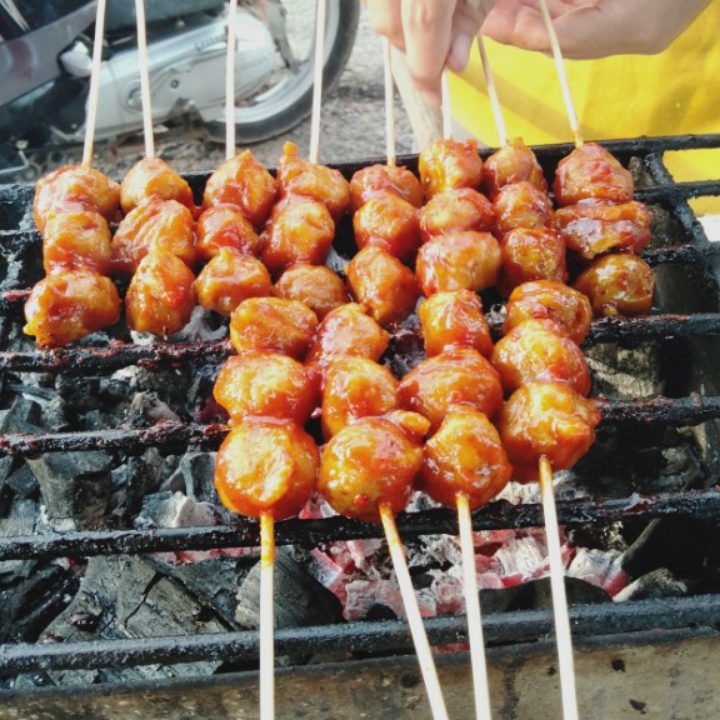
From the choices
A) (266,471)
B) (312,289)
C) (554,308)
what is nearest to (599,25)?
(554,308)

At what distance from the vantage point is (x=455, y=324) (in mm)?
2193

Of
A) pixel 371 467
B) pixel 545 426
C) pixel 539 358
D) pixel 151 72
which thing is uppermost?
pixel 151 72

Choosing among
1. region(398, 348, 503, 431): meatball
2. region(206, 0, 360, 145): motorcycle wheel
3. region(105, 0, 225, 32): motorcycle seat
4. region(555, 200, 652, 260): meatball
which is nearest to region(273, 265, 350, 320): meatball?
region(398, 348, 503, 431): meatball

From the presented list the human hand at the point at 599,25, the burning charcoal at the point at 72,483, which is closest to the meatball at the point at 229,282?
the burning charcoal at the point at 72,483

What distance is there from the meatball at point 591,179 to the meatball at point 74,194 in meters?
1.59

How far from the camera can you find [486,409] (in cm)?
204

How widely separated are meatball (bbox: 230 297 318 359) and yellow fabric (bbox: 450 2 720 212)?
2080 mm

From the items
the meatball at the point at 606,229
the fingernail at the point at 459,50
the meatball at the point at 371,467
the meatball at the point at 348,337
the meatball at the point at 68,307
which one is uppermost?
the fingernail at the point at 459,50

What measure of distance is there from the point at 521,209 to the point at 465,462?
1.05 meters

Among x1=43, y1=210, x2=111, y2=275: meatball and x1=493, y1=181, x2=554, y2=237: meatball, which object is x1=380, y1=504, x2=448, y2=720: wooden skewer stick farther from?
x1=43, y1=210, x2=111, y2=275: meatball

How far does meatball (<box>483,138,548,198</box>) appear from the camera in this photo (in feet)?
8.86

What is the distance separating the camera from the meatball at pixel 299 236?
8.35 ft

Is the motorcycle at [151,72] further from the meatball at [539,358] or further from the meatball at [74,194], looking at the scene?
the meatball at [539,358]

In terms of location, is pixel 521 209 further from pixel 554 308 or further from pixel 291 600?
pixel 291 600
